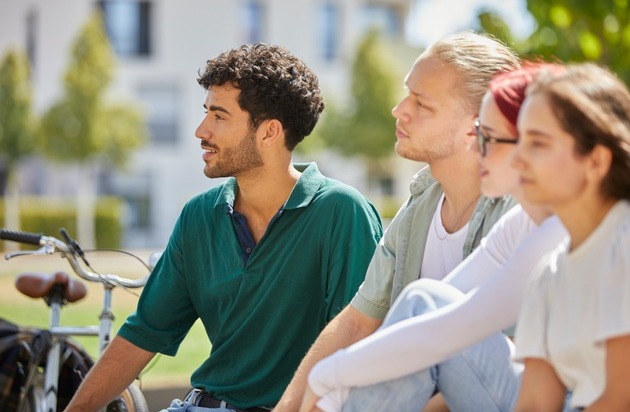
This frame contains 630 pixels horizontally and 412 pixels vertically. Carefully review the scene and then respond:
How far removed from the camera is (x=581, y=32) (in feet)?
28.2

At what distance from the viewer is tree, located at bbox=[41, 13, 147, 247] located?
3045 cm

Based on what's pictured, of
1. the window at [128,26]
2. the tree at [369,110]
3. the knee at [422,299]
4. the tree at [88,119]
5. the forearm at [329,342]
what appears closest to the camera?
the knee at [422,299]

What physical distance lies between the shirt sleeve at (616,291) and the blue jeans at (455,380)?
1.51 ft

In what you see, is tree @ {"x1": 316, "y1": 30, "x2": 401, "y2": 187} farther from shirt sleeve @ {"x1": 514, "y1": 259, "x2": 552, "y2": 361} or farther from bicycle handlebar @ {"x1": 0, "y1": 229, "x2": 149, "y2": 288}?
shirt sleeve @ {"x1": 514, "y1": 259, "x2": 552, "y2": 361}

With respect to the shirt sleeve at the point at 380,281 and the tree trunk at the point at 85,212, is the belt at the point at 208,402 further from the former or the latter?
the tree trunk at the point at 85,212

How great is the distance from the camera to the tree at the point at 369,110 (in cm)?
3347

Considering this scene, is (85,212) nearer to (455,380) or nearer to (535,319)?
(455,380)

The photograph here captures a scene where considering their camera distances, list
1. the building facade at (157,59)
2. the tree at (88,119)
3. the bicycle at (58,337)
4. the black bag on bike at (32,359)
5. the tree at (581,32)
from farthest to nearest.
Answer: the building facade at (157,59), the tree at (88,119), the tree at (581,32), the black bag on bike at (32,359), the bicycle at (58,337)

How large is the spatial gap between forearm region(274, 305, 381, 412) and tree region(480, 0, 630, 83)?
497 centimetres

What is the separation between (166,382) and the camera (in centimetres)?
735

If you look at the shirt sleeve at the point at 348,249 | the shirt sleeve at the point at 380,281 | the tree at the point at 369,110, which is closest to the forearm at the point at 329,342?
the shirt sleeve at the point at 380,281

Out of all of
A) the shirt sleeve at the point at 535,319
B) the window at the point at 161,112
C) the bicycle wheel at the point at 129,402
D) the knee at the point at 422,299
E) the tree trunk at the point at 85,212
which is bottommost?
the tree trunk at the point at 85,212

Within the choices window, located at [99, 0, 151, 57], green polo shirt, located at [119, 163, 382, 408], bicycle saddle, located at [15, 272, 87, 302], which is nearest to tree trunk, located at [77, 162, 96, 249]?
window, located at [99, 0, 151, 57]

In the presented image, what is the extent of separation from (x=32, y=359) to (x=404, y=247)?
5.94ft
